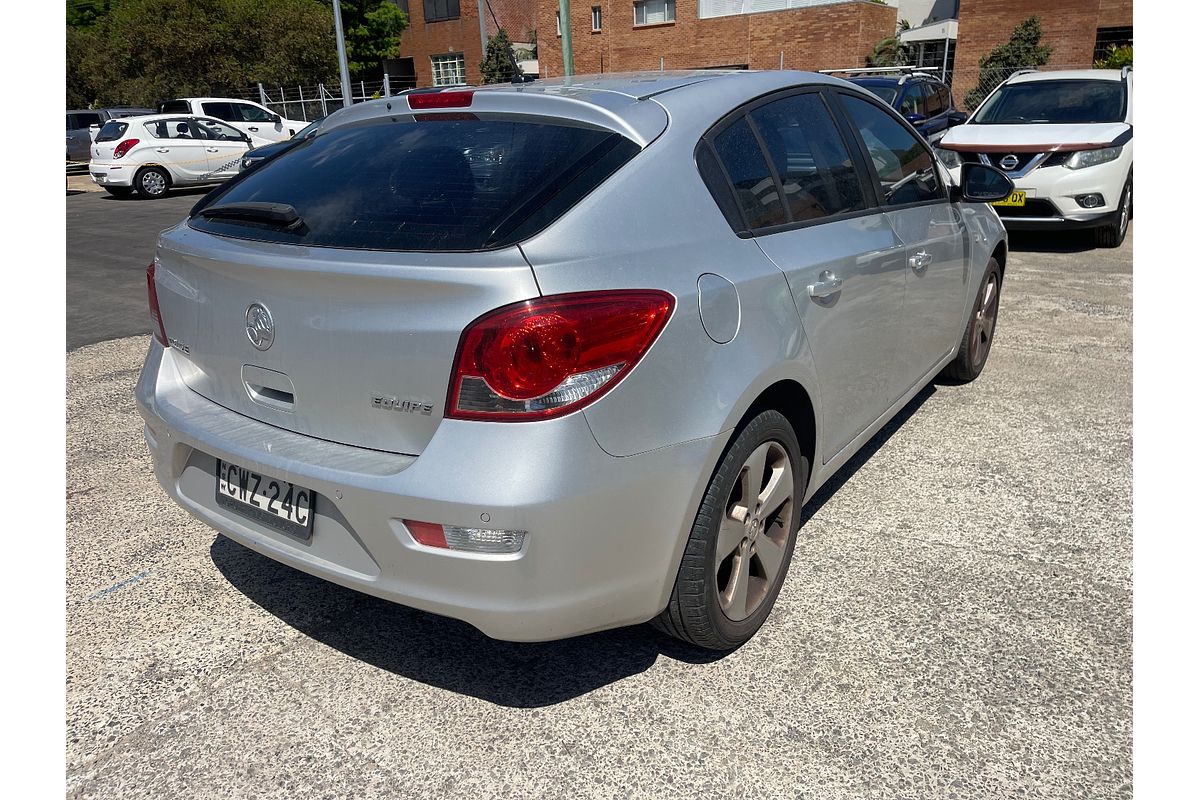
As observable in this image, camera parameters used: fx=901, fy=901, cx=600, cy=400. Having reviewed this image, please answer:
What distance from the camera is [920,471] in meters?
4.04

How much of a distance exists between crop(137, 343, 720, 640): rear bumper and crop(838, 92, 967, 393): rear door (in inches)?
67.0

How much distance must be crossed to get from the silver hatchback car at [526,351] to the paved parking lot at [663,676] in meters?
0.31

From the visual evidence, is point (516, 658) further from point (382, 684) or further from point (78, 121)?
point (78, 121)

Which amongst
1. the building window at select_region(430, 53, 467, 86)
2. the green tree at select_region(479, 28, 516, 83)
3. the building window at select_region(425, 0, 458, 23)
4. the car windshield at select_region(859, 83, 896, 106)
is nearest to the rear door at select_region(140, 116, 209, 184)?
the car windshield at select_region(859, 83, 896, 106)

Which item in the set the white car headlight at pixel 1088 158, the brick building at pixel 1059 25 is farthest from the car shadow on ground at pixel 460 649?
the brick building at pixel 1059 25

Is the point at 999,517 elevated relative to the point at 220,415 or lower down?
lower down

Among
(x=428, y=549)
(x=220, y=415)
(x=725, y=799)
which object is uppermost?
(x=220, y=415)

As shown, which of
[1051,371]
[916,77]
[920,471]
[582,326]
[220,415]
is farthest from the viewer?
[916,77]

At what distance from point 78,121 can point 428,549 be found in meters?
29.6

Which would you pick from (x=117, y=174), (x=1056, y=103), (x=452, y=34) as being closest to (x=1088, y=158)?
(x=1056, y=103)

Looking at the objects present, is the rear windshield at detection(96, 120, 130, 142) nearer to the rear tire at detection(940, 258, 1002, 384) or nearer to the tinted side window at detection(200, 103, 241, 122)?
the tinted side window at detection(200, 103, 241, 122)

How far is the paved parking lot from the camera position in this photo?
7.52ft

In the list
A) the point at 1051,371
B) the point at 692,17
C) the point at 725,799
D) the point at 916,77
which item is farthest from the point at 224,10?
the point at 725,799

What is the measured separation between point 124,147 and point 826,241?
18.3 metres
